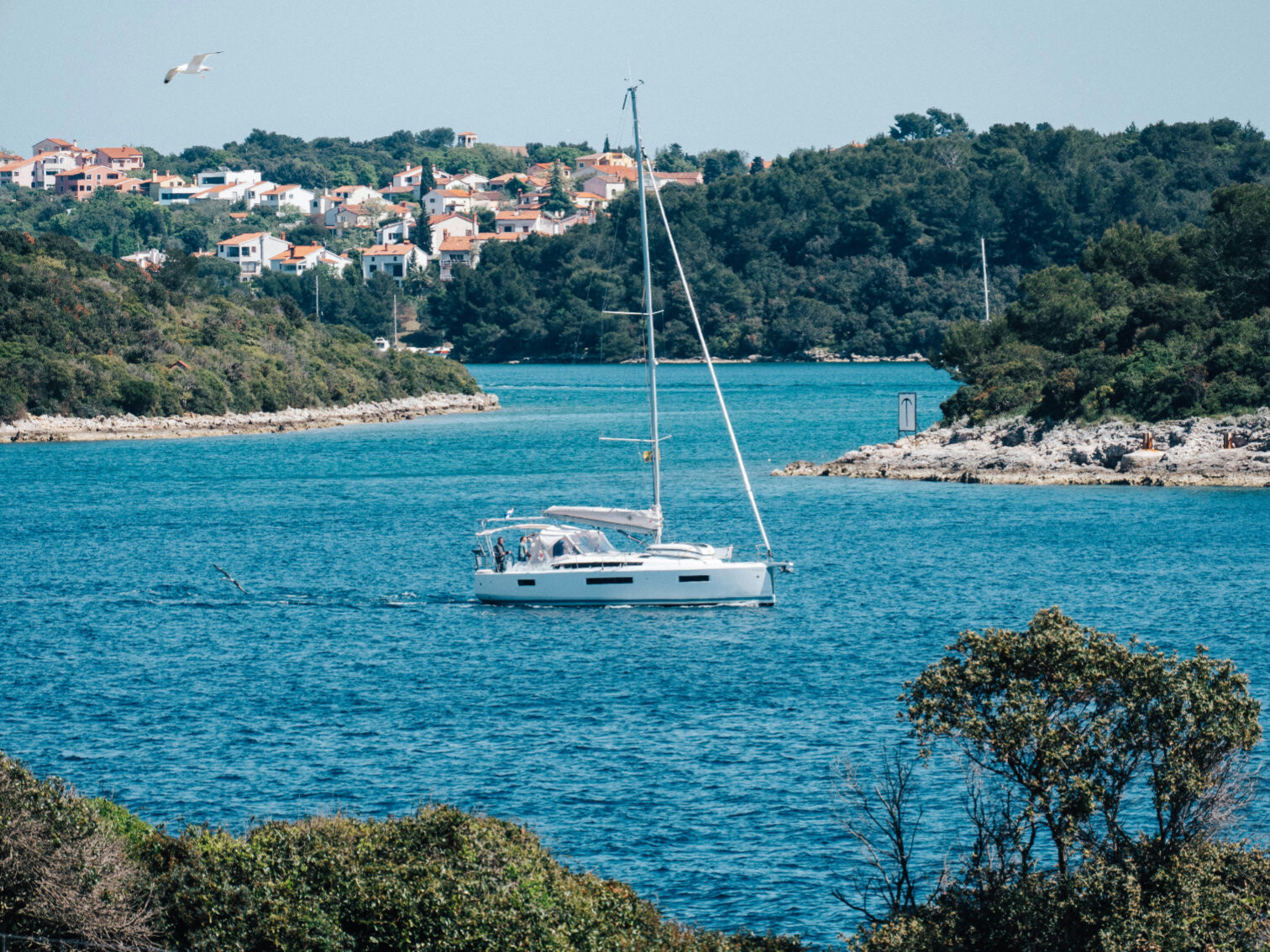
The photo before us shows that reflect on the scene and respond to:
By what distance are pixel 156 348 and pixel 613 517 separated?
81.0 metres

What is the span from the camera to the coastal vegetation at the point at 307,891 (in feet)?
45.6

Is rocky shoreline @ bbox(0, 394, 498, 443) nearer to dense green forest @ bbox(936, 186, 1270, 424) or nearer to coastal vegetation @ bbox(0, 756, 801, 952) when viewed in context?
dense green forest @ bbox(936, 186, 1270, 424)

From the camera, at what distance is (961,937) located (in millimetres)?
15164

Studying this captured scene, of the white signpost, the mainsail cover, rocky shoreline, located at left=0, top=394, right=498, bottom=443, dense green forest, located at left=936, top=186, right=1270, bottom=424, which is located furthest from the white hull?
rocky shoreline, located at left=0, top=394, right=498, bottom=443

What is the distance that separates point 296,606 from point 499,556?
21.6ft

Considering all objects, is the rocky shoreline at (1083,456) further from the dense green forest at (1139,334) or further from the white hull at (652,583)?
the white hull at (652,583)

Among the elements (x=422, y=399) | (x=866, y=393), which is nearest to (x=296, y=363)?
(x=422, y=399)

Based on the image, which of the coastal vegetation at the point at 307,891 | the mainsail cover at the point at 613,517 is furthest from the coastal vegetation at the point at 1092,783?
the mainsail cover at the point at 613,517

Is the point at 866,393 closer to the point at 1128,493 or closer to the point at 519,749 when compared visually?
the point at 1128,493

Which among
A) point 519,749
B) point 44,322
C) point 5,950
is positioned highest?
point 44,322

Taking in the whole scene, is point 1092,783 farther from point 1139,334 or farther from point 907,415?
point 907,415

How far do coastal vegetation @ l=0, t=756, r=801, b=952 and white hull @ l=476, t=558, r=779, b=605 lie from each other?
75.2ft

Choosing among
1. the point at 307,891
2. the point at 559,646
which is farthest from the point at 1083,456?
the point at 307,891

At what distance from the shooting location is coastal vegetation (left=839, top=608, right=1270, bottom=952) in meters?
14.8
